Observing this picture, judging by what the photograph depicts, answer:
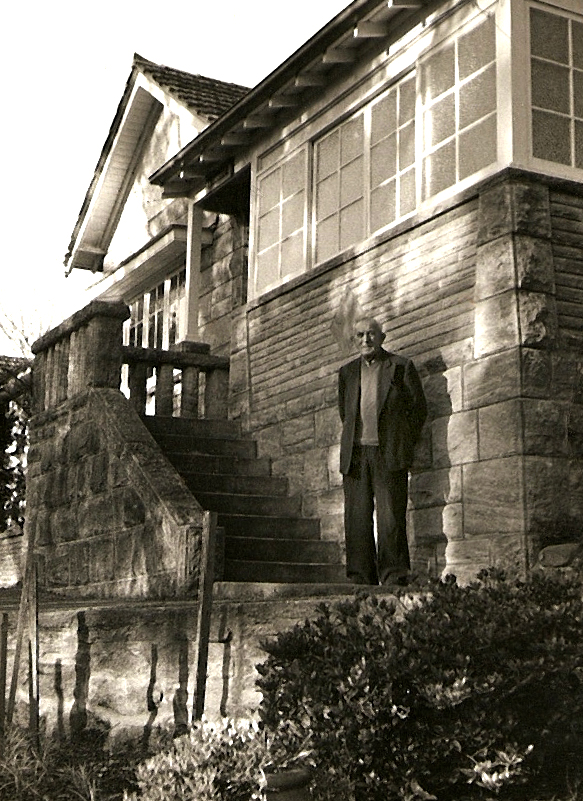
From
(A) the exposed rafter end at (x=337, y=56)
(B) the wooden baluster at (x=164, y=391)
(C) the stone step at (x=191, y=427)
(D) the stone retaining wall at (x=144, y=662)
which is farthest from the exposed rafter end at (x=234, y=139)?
(D) the stone retaining wall at (x=144, y=662)

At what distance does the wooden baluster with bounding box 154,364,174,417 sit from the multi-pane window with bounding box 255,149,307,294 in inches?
53.5

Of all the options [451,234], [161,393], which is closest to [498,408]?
[451,234]

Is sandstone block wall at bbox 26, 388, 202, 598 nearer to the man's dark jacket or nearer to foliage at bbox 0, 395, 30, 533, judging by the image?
the man's dark jacket

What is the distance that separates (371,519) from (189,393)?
372cm

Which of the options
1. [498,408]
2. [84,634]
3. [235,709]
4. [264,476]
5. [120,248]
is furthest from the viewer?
[120,248]

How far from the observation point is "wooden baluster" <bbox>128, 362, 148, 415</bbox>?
12.0 m

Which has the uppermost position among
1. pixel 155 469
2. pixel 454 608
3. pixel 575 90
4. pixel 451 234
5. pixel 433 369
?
pixel 575 90

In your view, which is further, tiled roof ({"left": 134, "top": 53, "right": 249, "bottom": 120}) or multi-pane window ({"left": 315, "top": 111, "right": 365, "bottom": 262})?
tiled roof ({"left": 134, "top": 53, "right": 249, "bottom": 120})

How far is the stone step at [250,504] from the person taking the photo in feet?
34.7

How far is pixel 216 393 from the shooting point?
12.8 meters

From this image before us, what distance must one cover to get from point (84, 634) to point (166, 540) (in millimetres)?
1905

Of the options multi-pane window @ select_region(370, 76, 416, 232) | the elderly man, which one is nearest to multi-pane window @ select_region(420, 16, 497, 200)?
multi-pane window @ select_region(370, 76, 416, 232)

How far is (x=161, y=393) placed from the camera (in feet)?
39.9

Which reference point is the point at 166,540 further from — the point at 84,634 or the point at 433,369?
the point at 433,369
